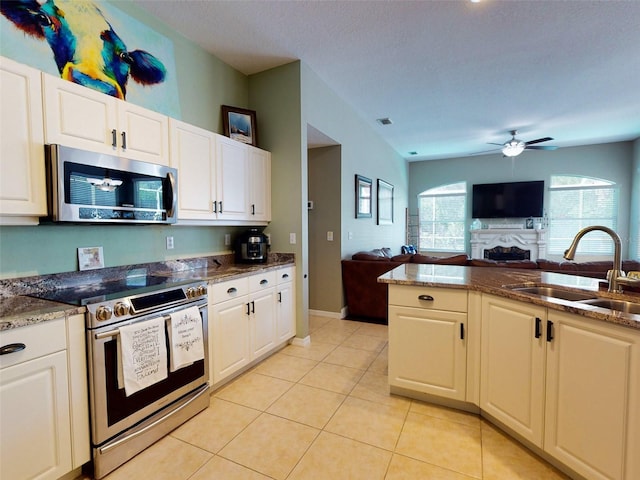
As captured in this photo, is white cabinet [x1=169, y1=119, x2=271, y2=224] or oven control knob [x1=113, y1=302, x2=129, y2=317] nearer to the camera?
oven control knob [x1=113, y1=302, x2=129, y2=317]

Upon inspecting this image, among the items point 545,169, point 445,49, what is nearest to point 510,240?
point 545,169

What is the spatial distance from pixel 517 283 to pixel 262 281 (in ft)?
6.50

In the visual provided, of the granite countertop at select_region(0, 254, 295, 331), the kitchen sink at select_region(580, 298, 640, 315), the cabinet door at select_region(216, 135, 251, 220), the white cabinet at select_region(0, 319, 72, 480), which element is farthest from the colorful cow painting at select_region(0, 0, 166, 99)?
the kitchen sink at select_region(580, 298, 640, 315)

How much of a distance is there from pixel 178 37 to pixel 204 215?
1.59m

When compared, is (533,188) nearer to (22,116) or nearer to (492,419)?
(492,419)

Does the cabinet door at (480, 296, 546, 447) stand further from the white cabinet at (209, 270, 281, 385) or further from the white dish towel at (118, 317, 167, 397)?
the white dish towel at (118, 317, 167, 397)

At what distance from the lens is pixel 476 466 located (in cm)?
163

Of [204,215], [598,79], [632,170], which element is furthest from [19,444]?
[632,170]

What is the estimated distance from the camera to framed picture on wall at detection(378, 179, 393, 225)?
5807 mm

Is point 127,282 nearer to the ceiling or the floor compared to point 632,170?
nearer to the floor

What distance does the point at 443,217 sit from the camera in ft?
25.9

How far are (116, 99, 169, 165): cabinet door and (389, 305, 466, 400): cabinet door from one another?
2.03m

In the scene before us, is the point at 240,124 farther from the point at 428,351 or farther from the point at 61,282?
the point at 428,351

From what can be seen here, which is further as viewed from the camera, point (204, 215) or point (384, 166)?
point (384, 166)
